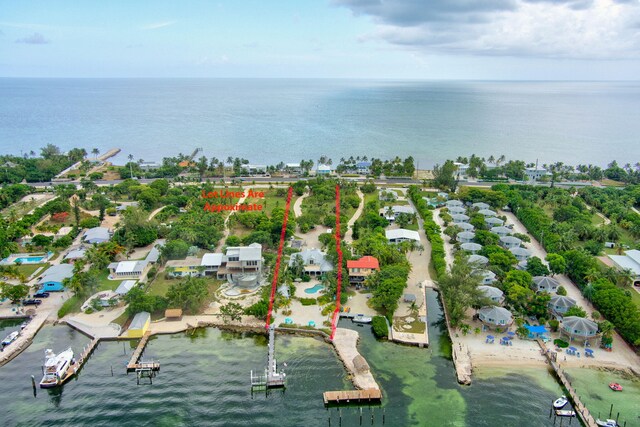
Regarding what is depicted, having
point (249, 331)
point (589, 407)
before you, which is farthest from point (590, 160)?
point (249, 331)

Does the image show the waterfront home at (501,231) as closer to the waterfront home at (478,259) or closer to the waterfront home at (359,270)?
the waterfront home at (478,259)

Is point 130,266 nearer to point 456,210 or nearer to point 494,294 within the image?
point 494,294

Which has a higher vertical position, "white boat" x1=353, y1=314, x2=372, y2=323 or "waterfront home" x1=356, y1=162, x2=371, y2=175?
"waterfront home" x1=356, y1=162, x2=371, y2=175

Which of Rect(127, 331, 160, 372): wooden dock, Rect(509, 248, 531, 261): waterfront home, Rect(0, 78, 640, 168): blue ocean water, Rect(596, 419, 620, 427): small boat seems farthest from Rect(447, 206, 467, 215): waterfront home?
Rect(127, 331, 160, 372): wooden dock

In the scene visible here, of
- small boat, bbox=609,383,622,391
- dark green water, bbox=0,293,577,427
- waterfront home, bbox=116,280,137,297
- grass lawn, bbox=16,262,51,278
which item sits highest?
waterfront home, bbox=116,280,137,297

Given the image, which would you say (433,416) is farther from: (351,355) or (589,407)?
(589,407)

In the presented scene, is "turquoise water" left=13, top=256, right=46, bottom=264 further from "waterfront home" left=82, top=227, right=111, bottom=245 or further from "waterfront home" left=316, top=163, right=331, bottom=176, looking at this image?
"waterfront home" left=316, top=163, right=331, bottom=176
